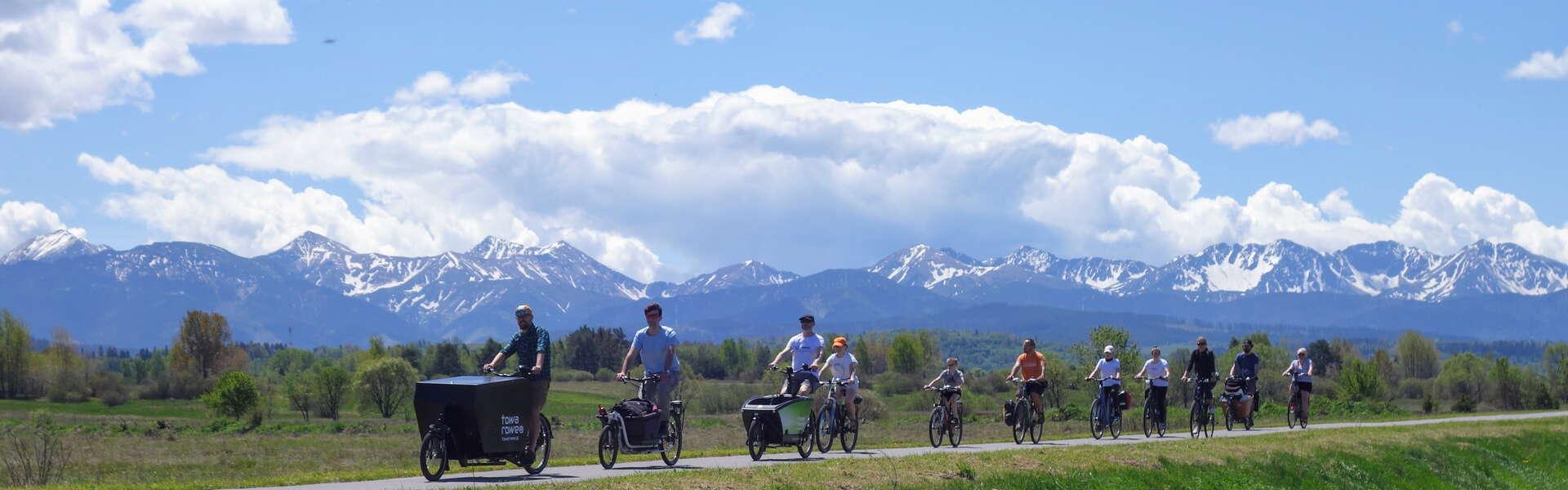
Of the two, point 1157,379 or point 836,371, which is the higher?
point 836,371

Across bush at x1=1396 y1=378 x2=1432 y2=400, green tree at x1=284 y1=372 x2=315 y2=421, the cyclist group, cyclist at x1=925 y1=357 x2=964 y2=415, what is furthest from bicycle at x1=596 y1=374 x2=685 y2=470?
bush at x1=1396 y1=378 x2=1432 y2=400

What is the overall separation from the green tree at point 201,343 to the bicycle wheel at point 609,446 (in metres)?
177

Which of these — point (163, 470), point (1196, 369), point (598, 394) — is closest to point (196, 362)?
point (598, 394)

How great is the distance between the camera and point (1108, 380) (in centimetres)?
3372

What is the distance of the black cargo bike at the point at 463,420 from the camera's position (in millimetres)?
20234

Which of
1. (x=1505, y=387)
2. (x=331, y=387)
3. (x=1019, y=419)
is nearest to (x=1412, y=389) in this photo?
(x=1505, y=387)

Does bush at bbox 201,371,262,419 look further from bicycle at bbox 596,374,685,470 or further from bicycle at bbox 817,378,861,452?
bicycle at bbox 596,374,685,470

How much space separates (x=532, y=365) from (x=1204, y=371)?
19.9 m

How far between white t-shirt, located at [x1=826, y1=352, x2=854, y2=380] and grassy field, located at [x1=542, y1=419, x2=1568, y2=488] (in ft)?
9.99

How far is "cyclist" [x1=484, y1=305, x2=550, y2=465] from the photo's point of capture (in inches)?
831

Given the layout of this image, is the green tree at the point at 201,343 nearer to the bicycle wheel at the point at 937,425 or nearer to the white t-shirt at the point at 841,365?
the bicycle wheel at the point at 937,425

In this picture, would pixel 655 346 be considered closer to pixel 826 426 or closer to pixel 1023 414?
pixel 826 426

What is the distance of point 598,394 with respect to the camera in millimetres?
153375

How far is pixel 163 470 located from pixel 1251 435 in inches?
1105
